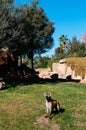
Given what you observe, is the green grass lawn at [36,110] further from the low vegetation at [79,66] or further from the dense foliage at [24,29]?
the low vegetation at [79,66]

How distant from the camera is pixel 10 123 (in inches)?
674

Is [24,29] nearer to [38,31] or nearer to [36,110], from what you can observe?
[38,31]

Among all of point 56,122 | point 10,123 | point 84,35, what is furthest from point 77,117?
point 84,35

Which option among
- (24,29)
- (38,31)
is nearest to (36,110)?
(24,29)

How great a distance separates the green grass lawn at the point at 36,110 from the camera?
16766 mm

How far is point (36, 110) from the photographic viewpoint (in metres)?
18.8

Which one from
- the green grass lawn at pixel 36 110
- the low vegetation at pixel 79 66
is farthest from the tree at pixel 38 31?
the green grass lawn at pixel 36 110

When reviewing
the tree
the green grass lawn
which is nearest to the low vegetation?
the tree

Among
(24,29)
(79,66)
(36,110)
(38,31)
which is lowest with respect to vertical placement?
(36,110)

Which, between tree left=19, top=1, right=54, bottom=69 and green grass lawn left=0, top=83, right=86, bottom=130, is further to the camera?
tree left=19, top=1, right=54, bottom=69

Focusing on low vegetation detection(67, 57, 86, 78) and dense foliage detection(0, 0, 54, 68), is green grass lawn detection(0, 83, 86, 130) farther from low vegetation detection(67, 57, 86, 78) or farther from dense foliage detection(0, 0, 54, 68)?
low vegetation detection(67, 57, 86, 78)

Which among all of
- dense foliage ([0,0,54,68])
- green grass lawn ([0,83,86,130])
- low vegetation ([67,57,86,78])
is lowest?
green grass lawn ([0,83,86,130])

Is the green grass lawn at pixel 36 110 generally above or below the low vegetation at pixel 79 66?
below

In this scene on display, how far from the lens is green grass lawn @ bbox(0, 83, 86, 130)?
16766 millimetres
